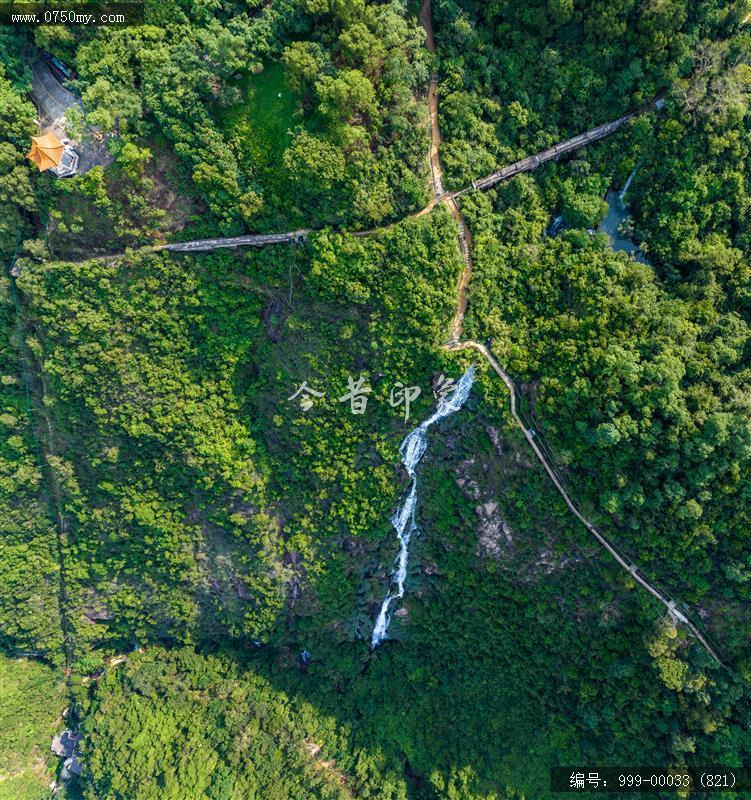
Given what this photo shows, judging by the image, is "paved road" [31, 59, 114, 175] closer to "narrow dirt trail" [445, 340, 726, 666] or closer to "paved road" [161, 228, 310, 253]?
"paved road" [161, 228, 310, 253]

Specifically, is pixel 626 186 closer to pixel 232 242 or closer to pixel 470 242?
pixel 470 242

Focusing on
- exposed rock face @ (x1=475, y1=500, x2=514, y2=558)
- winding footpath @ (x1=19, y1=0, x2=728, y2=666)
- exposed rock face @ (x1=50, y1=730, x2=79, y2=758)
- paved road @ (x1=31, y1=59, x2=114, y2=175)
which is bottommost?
exposed rock face @ (x1=50, y1=730, x2=79, y2=758)

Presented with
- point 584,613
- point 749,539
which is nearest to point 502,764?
point 584,613

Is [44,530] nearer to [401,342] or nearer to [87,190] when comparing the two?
[87,190]

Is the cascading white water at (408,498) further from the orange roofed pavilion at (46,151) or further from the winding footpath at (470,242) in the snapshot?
the orange roofed pavilion at (46,151)

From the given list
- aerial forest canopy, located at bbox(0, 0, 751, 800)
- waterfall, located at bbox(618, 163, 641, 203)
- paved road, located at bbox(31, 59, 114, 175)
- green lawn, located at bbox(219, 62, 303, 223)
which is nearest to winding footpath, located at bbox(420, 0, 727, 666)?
aerial forest canopy, located at bbox(0, 0, 751, 800)

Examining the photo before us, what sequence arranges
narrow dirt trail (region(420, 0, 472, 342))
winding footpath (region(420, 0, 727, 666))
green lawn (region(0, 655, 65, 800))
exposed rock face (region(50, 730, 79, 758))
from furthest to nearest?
exposed rock face (region(50, 730, 79, 758))
green lawn (region(0, 655, 65, 800))
winding footpath (region(420, 0, 727, 666))
narrow dirt trail (region(420, 0, 472, 342))
